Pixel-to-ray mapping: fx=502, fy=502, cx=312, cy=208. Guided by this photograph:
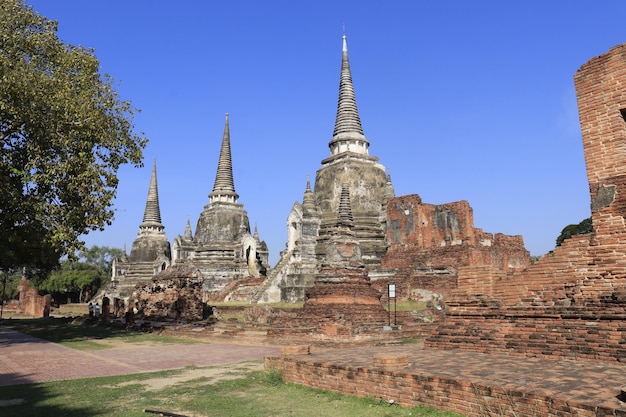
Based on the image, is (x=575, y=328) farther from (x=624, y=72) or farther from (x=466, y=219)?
(x=466, y=219)

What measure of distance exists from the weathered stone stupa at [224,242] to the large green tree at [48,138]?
22682 mm

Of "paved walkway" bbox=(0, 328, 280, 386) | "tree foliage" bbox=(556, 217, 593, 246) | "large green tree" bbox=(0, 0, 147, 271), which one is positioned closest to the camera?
"paved walkway" bbox=(0, 328, 280, 386)

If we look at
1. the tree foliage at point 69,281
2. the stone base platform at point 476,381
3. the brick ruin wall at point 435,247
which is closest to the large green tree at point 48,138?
the stone base platform at point 476,381

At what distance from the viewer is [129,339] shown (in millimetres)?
17109

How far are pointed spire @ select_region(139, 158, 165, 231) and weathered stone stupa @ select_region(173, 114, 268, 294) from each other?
6996mm

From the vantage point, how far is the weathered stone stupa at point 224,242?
39.9 meters

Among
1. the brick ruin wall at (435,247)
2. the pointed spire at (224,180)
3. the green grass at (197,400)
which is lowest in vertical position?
the green grass at (197,400)

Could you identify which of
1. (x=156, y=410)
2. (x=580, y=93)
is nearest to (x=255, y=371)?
(x=156, y=410)

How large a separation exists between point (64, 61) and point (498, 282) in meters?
14.4

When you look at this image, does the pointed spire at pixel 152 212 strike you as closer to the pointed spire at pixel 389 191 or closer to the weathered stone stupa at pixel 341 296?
the pointed spire at pixel 389 191

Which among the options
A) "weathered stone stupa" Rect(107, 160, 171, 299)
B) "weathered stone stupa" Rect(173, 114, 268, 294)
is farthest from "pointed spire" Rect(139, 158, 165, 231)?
"weathered stone stupa" Rect(173, 114, 268, 294)

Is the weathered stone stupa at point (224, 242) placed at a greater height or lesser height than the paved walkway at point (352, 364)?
greater

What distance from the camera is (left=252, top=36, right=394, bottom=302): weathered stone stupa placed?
31344mm

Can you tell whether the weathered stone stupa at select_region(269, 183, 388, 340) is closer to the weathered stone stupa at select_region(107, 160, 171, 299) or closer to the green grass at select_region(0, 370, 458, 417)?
the green grass at select_region(0, 370, 458, 417)
